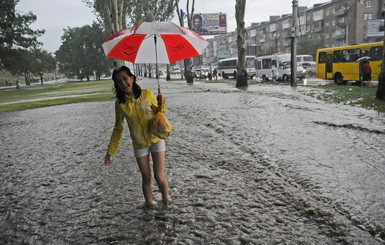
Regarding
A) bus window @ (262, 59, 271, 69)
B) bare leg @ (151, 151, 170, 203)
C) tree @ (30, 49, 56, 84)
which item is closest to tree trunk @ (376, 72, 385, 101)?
bare leg @ (151, 151, 170, 203)

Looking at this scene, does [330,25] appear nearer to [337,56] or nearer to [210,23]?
[210,23]

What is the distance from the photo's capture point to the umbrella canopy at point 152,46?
3850mm

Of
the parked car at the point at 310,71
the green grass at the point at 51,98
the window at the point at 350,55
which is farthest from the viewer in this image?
the parked car at the point at 310,71

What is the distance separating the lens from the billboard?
4749 cm

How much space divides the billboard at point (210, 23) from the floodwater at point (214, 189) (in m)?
42.2

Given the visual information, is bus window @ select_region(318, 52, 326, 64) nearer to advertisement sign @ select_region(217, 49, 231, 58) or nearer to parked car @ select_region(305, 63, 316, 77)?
parked car @ select_region(305, 63, 316, 77)

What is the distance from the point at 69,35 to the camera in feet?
275

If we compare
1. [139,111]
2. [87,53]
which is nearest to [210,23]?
[87,53]

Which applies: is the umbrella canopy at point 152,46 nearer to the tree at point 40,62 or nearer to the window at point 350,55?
the window at point 350,55

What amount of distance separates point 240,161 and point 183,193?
154 cm

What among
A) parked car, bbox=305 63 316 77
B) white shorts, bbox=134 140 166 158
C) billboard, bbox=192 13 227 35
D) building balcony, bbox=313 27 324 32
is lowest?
white shorts, bbox=134 140 166 158

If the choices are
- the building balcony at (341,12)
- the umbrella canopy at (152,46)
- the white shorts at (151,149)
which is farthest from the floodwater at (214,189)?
the building balcony at (341,12)

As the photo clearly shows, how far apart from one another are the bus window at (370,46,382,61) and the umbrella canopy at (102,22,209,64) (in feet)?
67.4

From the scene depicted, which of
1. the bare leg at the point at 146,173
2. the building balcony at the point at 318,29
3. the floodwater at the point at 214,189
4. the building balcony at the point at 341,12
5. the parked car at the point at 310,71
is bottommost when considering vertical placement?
the floodwater at the point at 214,189
